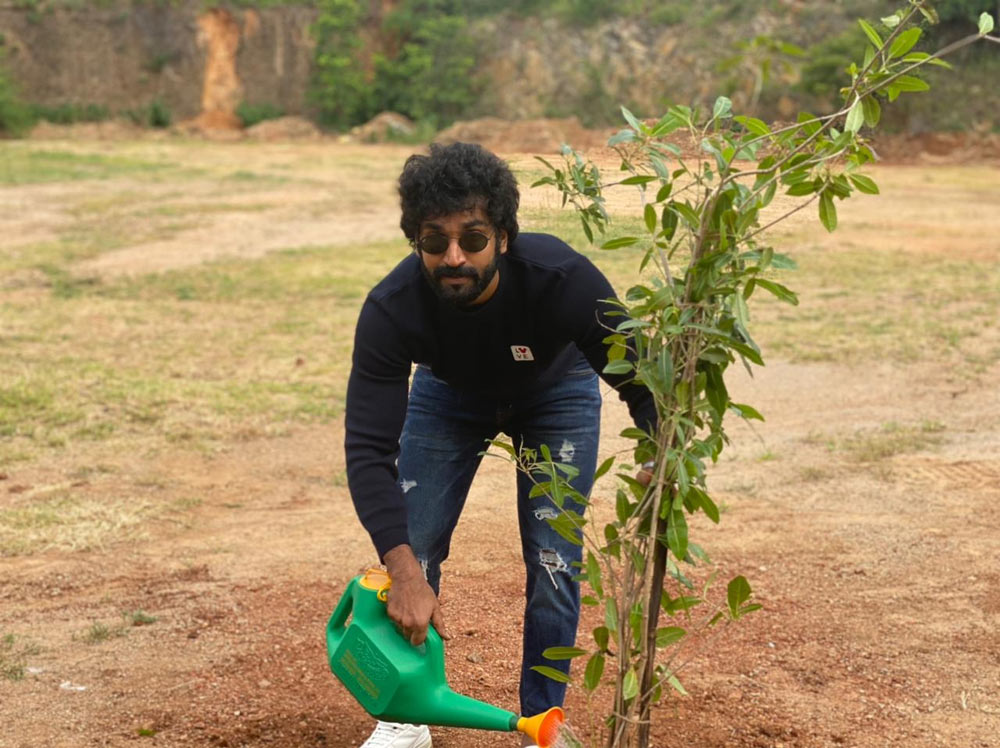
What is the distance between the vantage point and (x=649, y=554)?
251 centimetres

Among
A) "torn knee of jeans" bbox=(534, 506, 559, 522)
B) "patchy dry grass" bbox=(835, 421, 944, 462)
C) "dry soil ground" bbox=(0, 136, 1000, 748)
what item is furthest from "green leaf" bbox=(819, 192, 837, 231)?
"patchy dry grass" bbox=(835, 421, 944, 462)

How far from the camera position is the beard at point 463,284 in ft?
9.45

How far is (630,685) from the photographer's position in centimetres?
250

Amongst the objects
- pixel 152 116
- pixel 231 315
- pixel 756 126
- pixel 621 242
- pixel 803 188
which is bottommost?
pixel 231 315

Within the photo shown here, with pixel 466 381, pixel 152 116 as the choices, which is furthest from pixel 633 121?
pixel 152 116

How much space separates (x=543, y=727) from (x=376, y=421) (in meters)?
0.79

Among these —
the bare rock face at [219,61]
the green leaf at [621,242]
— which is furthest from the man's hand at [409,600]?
→ the bare rock face at [219,61]

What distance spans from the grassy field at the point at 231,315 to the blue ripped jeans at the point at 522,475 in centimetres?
51

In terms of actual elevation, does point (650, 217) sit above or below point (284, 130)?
above

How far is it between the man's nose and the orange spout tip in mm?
1015

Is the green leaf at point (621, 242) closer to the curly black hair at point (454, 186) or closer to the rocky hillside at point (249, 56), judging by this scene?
the curly black hair at point (454, 186)

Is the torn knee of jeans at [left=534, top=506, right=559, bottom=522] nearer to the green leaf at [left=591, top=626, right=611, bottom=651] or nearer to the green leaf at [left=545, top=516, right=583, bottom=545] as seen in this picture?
the green leaf at [left=545, top=516, right=583, bottom=545]

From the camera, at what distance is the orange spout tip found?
9.00 ft

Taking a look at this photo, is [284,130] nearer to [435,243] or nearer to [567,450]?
[567,450]
